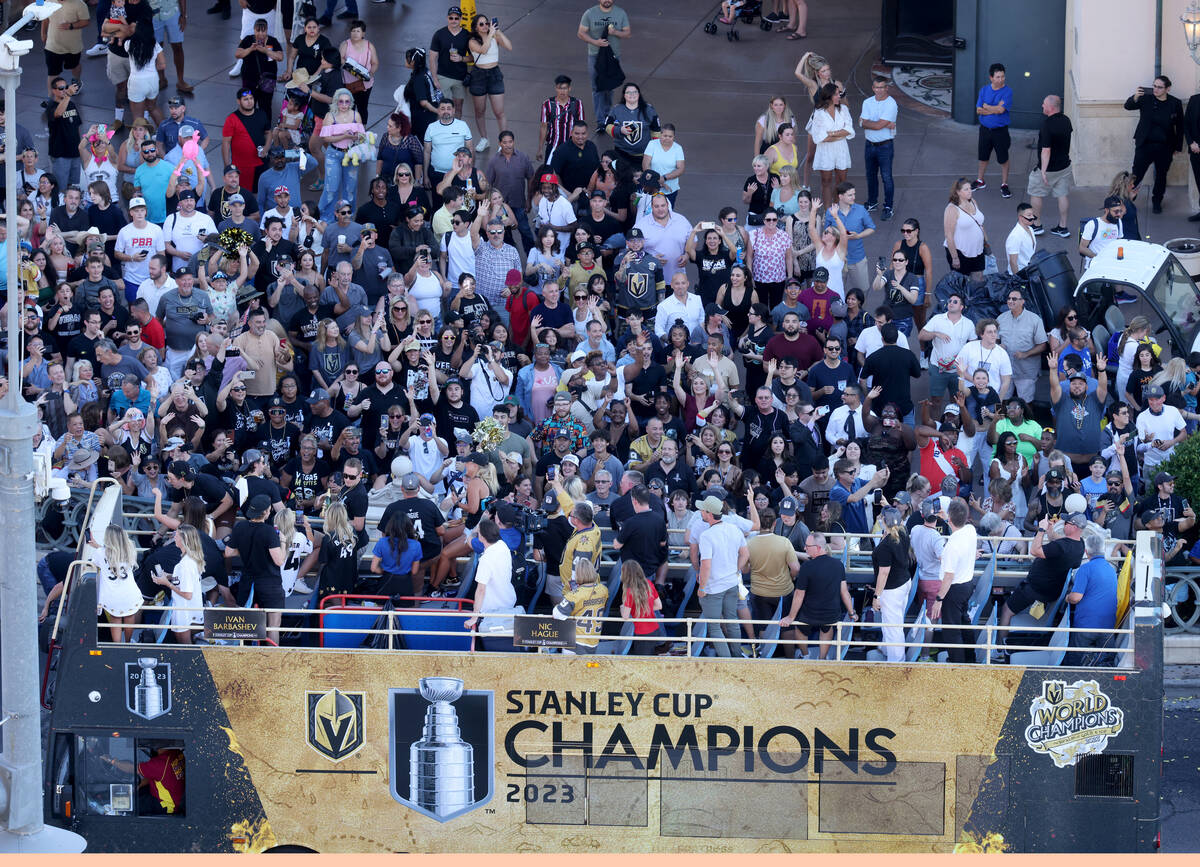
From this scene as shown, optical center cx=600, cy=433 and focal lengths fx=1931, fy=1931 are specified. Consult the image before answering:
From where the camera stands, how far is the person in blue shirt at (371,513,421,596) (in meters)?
15.3

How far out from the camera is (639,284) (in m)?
20.7

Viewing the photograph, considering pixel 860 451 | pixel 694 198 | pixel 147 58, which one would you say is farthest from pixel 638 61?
pixel 860 451

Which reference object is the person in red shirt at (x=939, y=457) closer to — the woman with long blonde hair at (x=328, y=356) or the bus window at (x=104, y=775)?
the woman with long blonde hair at (x=328, y=356)

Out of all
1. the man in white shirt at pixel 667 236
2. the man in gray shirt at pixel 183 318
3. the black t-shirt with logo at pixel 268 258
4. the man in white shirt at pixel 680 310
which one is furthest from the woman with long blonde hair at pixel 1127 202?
the man in gray shirt at pixel 183 318

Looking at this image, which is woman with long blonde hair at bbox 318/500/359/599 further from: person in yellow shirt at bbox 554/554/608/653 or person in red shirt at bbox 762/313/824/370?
person in red shirt at bbox 762/313/824/370

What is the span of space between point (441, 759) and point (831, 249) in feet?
29.3

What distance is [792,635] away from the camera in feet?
49.6

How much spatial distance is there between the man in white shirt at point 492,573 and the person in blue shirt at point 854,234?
7.85m

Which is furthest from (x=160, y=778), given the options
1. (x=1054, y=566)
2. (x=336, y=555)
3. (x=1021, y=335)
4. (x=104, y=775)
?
(x=1021, y=335)

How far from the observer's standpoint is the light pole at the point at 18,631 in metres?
12.4

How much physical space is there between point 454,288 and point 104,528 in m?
7.11

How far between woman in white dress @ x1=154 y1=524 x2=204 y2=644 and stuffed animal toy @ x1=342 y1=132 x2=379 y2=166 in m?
8.51

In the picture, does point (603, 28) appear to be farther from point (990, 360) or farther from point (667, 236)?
point (990, 360)

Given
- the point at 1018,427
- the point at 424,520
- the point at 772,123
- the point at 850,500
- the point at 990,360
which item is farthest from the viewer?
the point at 772,123
